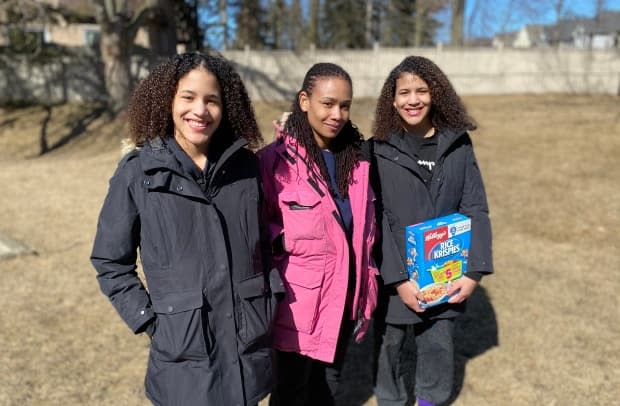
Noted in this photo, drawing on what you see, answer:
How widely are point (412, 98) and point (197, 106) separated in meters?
1.05

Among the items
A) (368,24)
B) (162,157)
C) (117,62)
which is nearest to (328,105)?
(162,157)

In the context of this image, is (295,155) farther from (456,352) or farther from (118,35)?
(118,35)

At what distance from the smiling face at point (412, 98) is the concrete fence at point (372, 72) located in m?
14.5

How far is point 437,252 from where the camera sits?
237cm

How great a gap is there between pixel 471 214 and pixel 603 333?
201cm

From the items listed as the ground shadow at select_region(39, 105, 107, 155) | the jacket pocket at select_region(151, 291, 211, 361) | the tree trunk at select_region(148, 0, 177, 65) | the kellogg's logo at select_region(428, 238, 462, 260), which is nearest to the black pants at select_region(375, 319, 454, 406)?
the kellogg's logo at select_region(428, 238, 462, 260)

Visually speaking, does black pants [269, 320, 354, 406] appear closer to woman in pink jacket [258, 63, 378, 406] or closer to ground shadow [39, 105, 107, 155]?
woman in pink jacket [258, 63, 378, 406]

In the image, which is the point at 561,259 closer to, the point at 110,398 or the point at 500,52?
the point at 110,398

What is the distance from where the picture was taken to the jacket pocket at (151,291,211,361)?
172 cm

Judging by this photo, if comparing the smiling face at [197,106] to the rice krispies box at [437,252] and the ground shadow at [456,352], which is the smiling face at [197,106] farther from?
the ground shadow at [456,352]

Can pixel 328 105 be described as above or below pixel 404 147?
above

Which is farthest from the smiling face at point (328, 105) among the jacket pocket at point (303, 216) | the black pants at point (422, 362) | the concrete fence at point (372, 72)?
the concrete fence at point (372, 72)

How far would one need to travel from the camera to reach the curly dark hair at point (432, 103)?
239 centimetres

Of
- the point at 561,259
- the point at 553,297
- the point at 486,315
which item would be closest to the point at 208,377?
the point at 486,315
